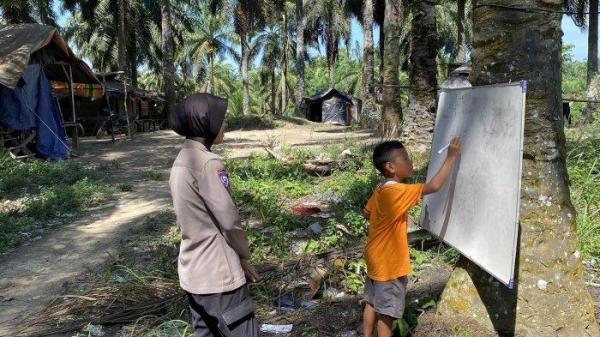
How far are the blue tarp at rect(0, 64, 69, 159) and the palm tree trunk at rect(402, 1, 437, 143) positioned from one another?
8.80 meters

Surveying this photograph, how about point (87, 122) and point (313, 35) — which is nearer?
point (87, 122)

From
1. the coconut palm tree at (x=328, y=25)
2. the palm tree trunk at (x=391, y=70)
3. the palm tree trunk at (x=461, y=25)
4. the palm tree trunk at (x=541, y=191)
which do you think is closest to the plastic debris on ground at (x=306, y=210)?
the palm tree trunk at (x=541, y=191)

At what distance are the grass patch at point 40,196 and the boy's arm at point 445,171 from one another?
4949 mm

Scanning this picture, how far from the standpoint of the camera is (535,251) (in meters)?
2.65

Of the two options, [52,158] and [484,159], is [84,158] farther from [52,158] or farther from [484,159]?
Answer: [484,159]

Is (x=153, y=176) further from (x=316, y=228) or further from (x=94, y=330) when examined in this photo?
(x=94, y=330)

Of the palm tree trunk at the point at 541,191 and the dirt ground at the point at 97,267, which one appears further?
the dirt ground at the point at 97,267

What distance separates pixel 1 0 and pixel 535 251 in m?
14.5

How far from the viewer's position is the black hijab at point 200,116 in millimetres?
2135

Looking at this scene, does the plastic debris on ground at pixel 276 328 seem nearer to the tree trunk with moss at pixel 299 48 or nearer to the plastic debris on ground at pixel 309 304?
the plastic debris on ground at pixel 309 304

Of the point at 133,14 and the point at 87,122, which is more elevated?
the point at 133,14

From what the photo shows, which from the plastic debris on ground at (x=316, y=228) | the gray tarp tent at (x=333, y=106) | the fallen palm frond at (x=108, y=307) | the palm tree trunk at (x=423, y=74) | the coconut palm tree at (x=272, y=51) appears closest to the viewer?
the fallen palm frond at (x=108, y=307)

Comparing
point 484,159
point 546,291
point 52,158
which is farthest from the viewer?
point 52,158

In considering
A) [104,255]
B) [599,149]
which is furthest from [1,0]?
[599,149]
